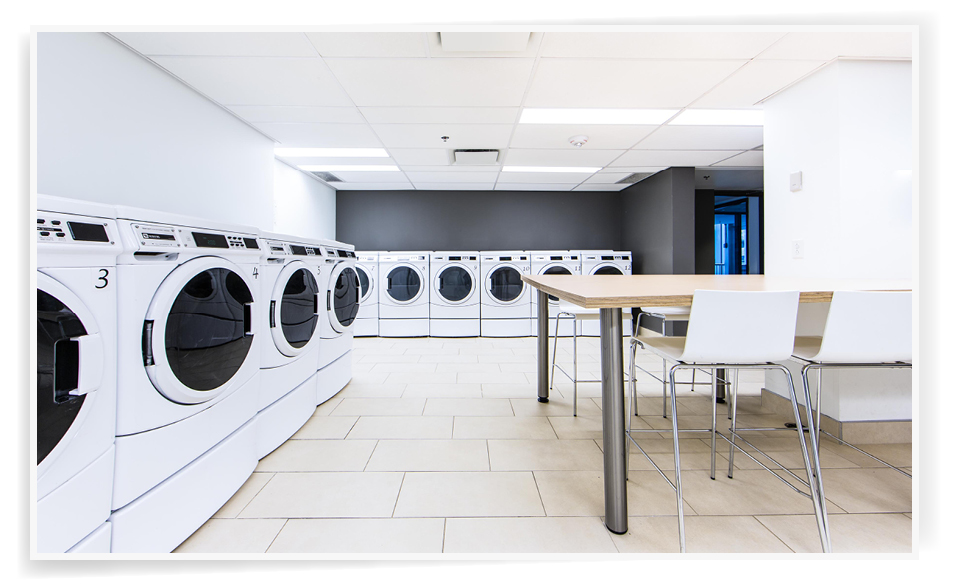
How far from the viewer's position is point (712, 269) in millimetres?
5914

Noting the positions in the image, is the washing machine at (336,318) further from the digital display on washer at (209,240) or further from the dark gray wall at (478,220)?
the dark gray wall at (478,220)

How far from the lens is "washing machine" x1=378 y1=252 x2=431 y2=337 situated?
197 inches

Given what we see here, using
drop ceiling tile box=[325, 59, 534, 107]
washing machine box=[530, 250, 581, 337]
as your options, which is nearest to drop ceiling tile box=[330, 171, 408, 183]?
washing machine box=[530, 250, 581, 337]

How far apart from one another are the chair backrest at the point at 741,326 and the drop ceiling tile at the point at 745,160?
3454 mm

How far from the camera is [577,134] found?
10.9ft

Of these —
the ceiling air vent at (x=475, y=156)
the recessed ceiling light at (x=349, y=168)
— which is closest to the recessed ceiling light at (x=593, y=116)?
the ceiling air vent at (x=475, y=156)

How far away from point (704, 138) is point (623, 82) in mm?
1529

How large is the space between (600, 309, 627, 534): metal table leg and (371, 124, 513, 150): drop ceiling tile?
7.77 feet

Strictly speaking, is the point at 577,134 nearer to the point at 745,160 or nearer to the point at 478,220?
the point at 745,160

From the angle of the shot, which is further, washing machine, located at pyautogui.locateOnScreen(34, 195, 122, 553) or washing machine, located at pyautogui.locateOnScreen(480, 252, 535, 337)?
washing machine, located at pyautogui.locateOnScreen(480, 252, 535, 337)

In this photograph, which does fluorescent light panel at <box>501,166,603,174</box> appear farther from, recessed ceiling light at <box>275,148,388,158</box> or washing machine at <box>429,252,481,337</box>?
recessed ceiling light at <box>275,148,388,158</box>
